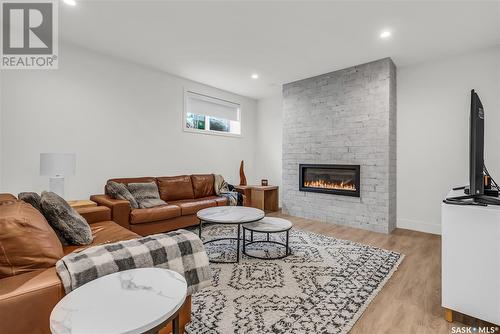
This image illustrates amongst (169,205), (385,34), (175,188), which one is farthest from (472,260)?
(175,188)

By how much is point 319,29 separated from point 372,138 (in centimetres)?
190

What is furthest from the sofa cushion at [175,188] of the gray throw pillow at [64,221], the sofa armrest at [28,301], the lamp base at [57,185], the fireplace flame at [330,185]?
the sofa armrest at [28,301]

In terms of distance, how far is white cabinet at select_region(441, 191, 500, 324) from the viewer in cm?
155

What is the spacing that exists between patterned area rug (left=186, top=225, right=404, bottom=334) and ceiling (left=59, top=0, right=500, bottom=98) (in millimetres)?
2668

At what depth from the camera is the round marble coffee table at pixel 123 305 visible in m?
0.83

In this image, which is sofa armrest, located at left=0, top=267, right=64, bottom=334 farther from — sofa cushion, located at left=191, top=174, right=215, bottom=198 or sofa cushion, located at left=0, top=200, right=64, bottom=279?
sofa cushion, located at left=191, top=174, right=215, bottom=198

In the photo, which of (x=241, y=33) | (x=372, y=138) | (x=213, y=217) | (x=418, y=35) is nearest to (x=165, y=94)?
(x=241, y=33)

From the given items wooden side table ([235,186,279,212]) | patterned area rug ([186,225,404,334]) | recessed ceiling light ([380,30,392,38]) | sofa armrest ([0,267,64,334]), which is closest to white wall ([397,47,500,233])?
recessed ceiling light ([380,30,392,38])

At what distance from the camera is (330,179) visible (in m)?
4.49

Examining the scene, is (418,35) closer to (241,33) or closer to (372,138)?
(372,138)

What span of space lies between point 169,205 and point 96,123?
1622 millimetres

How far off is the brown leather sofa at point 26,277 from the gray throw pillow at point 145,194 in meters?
2.02

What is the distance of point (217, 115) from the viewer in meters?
5.41

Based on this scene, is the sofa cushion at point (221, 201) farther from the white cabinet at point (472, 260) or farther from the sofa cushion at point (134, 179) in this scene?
the white cabinet at point (472, 260)
